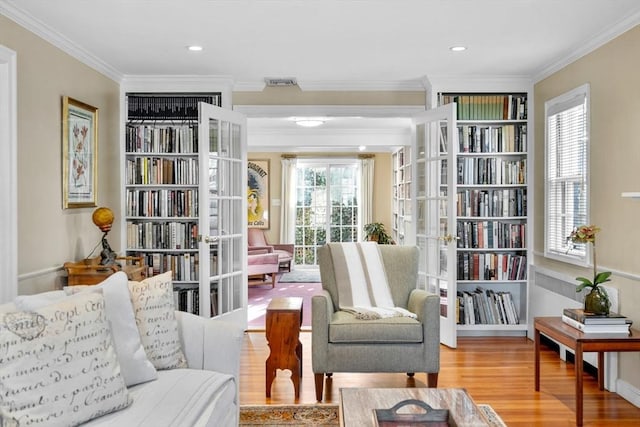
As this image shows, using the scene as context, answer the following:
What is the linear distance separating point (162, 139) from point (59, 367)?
3.59 m

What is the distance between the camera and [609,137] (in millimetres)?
3791

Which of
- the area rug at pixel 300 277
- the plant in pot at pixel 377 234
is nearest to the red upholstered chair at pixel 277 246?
the area rug at pixel 300 277

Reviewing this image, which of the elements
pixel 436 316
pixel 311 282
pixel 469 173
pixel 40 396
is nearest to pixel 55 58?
pixel 40 396

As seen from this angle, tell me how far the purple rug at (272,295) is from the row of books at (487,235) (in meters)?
1.83

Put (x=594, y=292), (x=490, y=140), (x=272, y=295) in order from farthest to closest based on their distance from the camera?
(x=272, y=295) → (x=490, y=140) → (x=594, y=292)

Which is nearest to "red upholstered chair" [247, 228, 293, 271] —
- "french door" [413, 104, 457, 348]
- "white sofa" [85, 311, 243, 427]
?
"french door" [413, 104, 457, 348]

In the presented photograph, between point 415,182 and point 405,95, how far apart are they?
2.90 feet

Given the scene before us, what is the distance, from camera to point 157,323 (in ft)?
8.32

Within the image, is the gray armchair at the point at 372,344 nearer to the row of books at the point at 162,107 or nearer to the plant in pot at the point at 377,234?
the row of books at the point at 162,107

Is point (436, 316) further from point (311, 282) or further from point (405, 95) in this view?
point (311, 282)

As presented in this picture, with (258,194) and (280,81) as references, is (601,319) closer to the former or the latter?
(280,81)

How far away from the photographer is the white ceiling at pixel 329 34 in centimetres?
333

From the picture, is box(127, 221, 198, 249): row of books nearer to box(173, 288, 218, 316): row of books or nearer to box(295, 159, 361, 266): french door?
box(173, 288, 218, 316): row of books

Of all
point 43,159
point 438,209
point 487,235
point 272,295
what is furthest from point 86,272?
point 272,295
